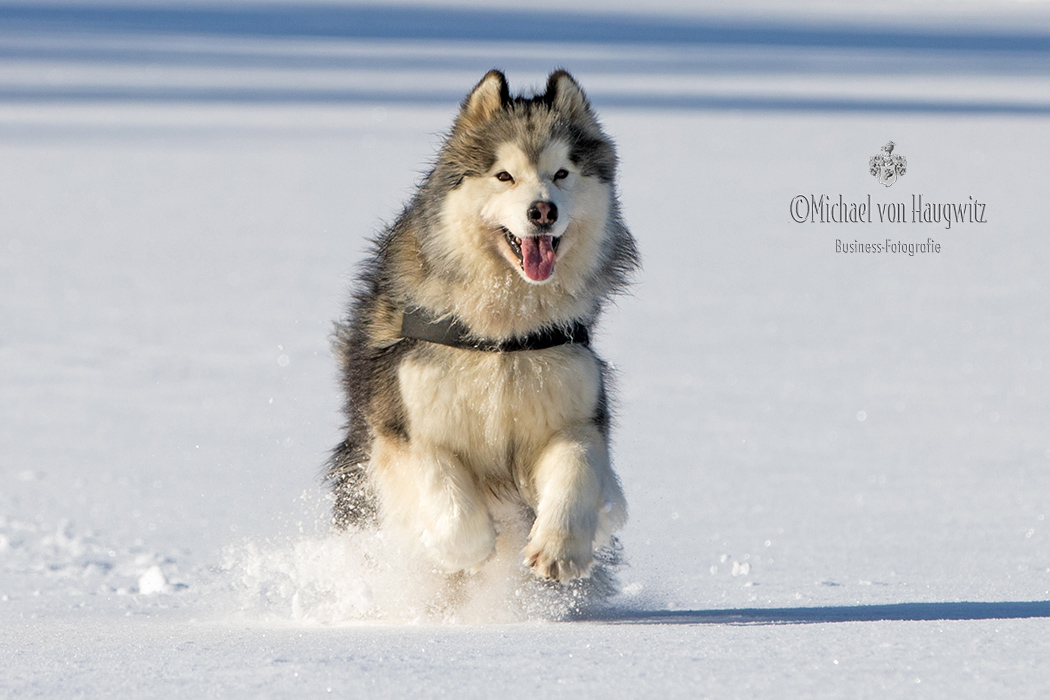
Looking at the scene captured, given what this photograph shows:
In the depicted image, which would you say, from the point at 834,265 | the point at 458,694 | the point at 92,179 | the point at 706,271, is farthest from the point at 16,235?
the point at 458,694

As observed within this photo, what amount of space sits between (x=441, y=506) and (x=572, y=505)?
1.19 ft

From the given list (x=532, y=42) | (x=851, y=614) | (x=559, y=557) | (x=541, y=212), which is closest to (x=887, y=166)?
(x=851, y=614)

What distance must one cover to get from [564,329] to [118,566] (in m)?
1.66

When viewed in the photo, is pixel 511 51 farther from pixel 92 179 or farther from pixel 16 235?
pixel 16 235

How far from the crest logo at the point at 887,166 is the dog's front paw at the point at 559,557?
8219 mm

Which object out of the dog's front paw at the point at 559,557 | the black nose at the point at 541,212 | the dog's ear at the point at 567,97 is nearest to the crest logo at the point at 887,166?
the dog's ear at the point at 567,97

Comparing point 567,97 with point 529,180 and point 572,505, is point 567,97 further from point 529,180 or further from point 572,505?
point 572,505

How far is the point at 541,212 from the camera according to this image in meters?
3.41

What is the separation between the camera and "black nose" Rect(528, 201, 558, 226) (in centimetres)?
341

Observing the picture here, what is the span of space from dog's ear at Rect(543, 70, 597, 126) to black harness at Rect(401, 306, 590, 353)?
1.85 ft

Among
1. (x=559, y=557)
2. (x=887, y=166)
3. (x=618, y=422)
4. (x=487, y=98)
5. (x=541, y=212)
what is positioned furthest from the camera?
(x=887, y=166)

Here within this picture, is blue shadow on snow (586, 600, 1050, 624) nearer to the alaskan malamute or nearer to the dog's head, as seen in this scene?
the alaskan malamute

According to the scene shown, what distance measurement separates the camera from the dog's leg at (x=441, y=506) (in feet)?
11.6

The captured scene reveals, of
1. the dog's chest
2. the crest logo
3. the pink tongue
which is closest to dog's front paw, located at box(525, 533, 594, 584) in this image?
the dog's chest
